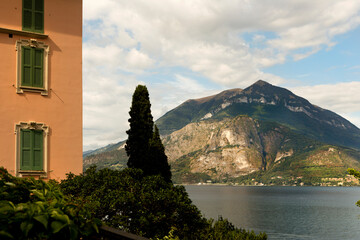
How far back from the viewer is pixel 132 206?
14.7 m

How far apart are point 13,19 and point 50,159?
6653mm

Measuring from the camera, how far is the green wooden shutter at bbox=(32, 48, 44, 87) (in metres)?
16.5

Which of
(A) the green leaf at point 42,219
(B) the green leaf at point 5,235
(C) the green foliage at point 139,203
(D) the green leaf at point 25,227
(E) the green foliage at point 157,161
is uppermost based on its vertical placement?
(E) the green foliage at point 157,161

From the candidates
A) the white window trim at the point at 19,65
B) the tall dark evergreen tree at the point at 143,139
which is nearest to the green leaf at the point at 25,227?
the white window trim at the point at 19,65

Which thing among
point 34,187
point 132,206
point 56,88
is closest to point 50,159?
point 56,88

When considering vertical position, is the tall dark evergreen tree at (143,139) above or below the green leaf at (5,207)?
above

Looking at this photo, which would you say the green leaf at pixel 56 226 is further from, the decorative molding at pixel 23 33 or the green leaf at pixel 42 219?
the decorative molding at pixel 23 33

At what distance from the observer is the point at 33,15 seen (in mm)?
16703

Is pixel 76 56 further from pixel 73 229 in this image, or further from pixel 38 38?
pixel 73 229

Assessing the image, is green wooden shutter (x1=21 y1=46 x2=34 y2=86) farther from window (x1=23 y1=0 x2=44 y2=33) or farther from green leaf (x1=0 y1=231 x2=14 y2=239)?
green leaf (x1=0 y1=231 x2=14 y2=239)

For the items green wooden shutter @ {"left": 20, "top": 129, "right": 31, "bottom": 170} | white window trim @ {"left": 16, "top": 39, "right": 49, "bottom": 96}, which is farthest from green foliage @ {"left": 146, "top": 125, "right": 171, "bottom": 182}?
white window trim @ {"left": 16, "top": 39, "right": 49, "bottom": 96}

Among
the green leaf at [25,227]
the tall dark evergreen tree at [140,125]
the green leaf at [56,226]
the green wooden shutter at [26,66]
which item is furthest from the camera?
the tall dark evergreen tree at [140,125]

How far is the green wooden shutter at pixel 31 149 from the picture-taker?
15766mm

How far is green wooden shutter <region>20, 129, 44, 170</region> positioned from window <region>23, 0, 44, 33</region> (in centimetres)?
483
